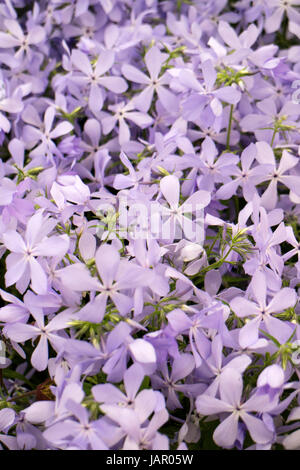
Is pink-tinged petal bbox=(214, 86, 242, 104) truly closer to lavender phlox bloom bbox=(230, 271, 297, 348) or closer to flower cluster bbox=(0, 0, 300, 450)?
flower cluster bbox=(0, 0, 300, 450)

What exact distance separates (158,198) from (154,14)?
1.73ft

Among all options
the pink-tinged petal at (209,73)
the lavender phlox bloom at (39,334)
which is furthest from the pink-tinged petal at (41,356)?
the pink-tinged petal at (209,73)

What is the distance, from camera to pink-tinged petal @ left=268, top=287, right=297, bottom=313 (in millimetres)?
673

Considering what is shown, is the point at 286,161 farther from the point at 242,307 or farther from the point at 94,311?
the point at 94,311

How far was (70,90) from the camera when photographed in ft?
3.32

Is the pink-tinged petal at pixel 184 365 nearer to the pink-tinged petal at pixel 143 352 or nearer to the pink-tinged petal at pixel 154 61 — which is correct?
the pink-tinged petal at pixel 143 352

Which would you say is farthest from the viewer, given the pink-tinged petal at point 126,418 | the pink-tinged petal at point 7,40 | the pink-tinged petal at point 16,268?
the pink-tinged petal at point 7,40

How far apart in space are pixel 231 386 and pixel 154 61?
0.56 meters

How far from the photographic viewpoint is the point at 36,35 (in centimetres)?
109

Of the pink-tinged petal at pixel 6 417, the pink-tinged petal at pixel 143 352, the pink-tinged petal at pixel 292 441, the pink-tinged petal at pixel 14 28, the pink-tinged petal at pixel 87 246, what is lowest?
the pink-tinged petal at pixel 6 417

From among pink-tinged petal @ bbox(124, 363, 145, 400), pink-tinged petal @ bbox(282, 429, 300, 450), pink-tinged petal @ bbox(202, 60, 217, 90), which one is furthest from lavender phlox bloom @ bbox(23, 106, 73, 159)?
pink-tinged petal @ bbox(282, 429, 300, 450)

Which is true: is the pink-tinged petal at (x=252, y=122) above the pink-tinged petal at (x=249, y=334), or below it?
above

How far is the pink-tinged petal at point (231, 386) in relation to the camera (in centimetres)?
63

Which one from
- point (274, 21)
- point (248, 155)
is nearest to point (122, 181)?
point (248, 155)
